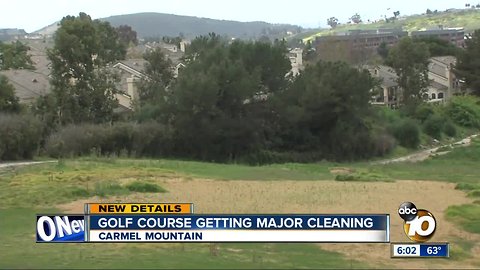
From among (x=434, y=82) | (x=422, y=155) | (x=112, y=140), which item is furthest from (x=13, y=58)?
(x=434, y=82)

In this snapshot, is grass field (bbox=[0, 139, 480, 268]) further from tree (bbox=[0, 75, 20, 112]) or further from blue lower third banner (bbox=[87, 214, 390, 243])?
tree (bbox=[0, 75, 20, 112])

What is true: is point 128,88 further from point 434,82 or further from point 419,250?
point 419,250

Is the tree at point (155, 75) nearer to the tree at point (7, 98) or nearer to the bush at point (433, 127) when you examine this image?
the tree at point (7, 98)

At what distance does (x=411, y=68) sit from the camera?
221ft

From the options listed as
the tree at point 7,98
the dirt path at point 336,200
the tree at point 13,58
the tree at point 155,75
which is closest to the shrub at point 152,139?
the tree at point 7,98

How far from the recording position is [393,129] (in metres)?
56.6

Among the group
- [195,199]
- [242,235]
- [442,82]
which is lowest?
[195,199]

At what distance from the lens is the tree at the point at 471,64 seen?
244ft

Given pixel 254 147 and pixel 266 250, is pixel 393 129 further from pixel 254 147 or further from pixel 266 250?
pixel 266 250

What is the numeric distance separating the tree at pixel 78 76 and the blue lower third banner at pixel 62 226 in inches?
1313

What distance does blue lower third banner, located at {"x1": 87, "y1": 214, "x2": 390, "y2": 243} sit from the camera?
11578 millimetres

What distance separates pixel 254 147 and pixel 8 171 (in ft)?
64.3

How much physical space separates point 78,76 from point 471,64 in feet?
150

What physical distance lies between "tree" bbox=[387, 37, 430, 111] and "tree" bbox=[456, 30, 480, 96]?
838 cm
